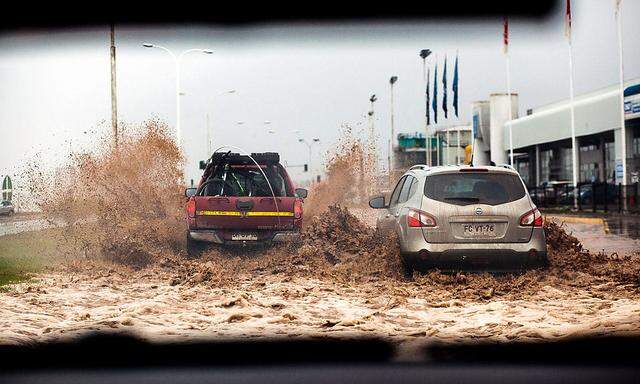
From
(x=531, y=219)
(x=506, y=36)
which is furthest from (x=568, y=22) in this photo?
(x=531, y=219)

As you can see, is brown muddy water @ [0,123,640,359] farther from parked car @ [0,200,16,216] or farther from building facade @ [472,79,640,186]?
building facade @ [472,79,640,186]

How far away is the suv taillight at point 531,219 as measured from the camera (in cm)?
1095

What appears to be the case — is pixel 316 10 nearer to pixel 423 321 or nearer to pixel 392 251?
pixel 423 321

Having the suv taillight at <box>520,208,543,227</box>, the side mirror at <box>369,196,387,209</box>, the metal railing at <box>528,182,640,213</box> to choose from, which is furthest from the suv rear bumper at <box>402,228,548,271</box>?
the metal railing at <box>528,182,640,213</box>

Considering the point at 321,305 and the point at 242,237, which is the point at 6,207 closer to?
the point at 242,237

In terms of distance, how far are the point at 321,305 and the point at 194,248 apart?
5.00m

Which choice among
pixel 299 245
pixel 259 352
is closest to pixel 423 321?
pixel 259 352

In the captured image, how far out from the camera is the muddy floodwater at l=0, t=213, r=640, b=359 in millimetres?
8172

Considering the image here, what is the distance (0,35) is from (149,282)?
9.11 m

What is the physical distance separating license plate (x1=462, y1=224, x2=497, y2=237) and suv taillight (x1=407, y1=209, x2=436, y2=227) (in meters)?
0.40

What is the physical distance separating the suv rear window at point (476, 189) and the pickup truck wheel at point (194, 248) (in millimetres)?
4835

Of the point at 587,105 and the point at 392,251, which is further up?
the point at 587,105

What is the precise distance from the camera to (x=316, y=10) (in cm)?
377

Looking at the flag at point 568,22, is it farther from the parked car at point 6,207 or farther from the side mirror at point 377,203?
the parked car at point 6,207
